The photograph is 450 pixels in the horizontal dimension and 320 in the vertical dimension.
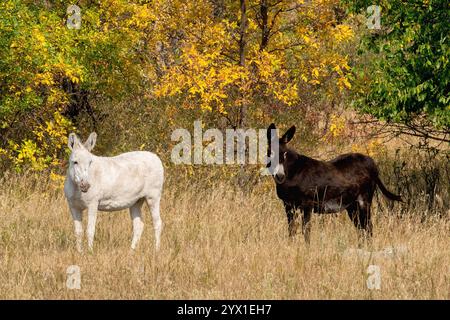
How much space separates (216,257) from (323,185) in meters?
2.06

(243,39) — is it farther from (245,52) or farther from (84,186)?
(84,186)

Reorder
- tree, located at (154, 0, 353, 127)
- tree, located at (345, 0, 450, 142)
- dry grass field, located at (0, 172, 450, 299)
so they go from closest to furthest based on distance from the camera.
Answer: dry grass field, located at (0, 172, 450, 299) < tree, located at (345, 0, 450, 142) < tree, located at (154, 0, 353, 127)

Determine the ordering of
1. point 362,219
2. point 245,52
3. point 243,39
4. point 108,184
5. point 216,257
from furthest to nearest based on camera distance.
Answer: point 245,52 → point 243,39 → point 362,219 → point 108,184 → point 216,257

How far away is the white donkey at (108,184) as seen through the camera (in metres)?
9.51

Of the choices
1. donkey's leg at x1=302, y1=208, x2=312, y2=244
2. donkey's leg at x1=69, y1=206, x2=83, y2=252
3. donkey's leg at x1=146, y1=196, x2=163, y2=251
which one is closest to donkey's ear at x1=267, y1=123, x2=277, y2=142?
donkey's leg at x1=302, y1=208, x2=312, y2=244

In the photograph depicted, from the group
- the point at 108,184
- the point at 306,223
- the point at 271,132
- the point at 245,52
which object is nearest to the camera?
the point at 108,184

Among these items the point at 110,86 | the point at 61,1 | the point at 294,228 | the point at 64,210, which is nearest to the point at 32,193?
the point at 64,210

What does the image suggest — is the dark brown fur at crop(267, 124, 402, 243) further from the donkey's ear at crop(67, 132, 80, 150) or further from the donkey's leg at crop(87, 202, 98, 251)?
the donkey's ear at crop(67, 132, 80, 150)

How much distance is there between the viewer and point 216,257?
948cm

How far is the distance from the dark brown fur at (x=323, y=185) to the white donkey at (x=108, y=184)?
1.61m

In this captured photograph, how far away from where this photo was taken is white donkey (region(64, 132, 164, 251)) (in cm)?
951

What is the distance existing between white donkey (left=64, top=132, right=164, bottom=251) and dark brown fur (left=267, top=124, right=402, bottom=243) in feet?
5.30

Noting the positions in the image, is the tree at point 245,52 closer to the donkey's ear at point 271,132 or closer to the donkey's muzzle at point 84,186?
the donkey's ear at point 271,132

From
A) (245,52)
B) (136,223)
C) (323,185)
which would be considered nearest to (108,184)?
(136,223)
